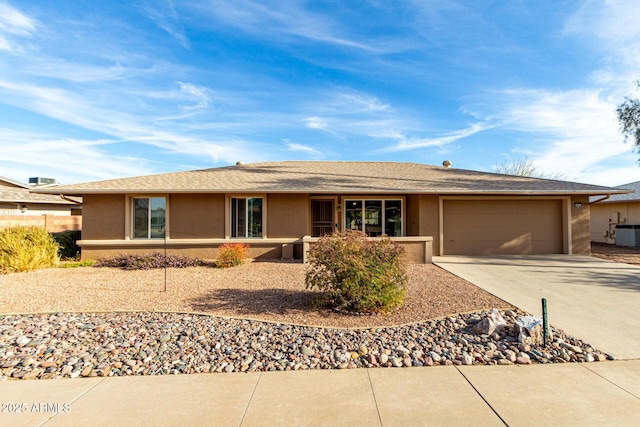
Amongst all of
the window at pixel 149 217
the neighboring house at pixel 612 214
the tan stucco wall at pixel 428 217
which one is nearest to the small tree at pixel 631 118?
the neighboring house at pixel 612 214

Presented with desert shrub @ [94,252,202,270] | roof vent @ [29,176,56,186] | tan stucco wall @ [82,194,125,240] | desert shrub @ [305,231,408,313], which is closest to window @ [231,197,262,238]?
desert shrub @ [94,252,202,270]

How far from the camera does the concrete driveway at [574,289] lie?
483 cm

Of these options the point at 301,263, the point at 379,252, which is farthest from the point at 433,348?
the point at 301,263

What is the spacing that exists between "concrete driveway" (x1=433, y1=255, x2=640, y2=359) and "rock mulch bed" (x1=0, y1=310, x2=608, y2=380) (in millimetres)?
679

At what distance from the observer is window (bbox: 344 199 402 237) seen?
1346cm

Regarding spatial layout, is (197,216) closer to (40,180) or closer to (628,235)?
(628,235)

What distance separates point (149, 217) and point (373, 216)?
347 inches

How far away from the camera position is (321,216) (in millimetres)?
13875

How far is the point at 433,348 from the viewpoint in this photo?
436 cm

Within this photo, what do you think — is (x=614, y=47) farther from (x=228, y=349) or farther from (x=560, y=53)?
(x=228, y=349)

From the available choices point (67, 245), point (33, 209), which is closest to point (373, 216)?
point (67, 245)

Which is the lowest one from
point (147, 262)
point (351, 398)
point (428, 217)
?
point (351, 398)

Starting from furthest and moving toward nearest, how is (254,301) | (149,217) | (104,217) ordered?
1. (149,217)
2. (104,217)
3. (254,301)

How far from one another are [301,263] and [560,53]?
12375 mm
